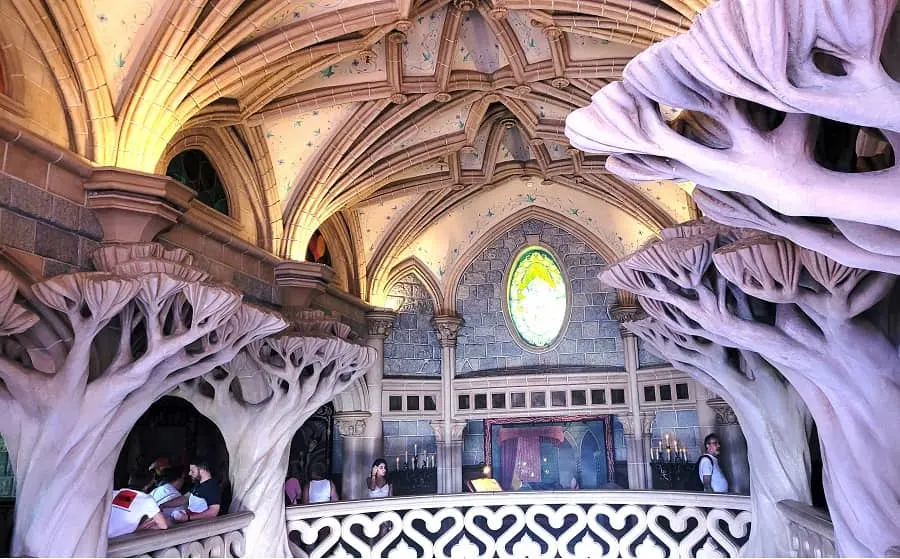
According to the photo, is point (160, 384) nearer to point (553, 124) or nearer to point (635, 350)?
point (553, 124)

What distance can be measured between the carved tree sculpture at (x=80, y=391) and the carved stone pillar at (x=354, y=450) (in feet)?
22.7

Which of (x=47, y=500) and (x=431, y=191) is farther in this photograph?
(x=431, y=191)

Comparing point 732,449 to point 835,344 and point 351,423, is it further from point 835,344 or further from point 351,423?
point 835,344

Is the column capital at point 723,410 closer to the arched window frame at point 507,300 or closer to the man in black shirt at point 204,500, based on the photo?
the arched window frame at point 507,300

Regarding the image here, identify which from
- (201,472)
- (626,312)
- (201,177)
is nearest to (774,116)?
(201,472)

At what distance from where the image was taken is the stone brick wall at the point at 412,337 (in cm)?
1295

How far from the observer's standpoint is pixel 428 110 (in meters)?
9.56

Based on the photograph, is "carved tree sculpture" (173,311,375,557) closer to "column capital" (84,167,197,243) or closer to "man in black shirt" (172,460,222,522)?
"man in black shirt" (172,460,222,522)

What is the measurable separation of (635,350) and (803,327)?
28.0ft

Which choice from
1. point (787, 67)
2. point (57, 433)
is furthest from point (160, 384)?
point (787, 67)

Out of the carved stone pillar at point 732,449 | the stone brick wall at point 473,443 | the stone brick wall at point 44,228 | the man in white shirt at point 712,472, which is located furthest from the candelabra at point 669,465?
the stone brick wall at point 44,228

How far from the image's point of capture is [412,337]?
518 inches

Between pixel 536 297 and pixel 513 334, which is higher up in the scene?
pixel 536 297

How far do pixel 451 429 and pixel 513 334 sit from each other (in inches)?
82.3
